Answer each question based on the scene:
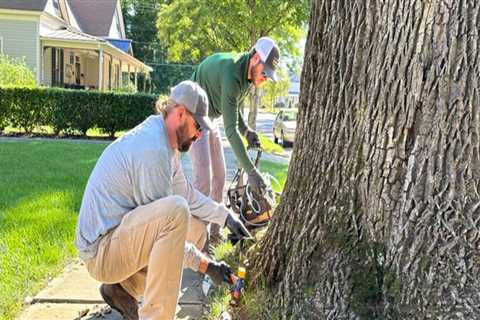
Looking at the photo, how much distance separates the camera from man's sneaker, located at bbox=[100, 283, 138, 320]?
319 cm

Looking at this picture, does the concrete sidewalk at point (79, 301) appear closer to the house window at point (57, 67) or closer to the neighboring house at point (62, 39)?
the neighboring house at point (62, 39)

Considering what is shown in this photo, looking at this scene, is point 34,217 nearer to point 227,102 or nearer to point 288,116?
point 227,102

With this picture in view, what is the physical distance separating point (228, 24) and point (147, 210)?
17.3 meters

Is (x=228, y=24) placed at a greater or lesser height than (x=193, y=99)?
greater

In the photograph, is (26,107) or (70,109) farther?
(70,109)

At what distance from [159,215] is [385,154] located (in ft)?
3.75

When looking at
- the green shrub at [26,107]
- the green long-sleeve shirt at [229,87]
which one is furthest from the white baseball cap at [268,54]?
the green shrub at [26,107]

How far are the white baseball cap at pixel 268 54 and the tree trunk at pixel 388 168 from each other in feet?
3.18

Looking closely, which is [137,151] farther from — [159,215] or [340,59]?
[340,59]

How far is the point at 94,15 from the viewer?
31.9 m

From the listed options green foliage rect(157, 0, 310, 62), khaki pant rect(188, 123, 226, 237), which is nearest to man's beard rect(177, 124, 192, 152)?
khaki pant rect(188, 123, 226, 237)

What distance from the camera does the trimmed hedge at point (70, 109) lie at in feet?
45.3

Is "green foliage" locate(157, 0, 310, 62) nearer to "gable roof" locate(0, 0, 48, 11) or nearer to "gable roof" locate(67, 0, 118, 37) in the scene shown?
"gable roof" locate(0, 0, 48, 11)

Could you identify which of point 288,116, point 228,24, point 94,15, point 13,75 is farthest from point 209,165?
point 94,15
